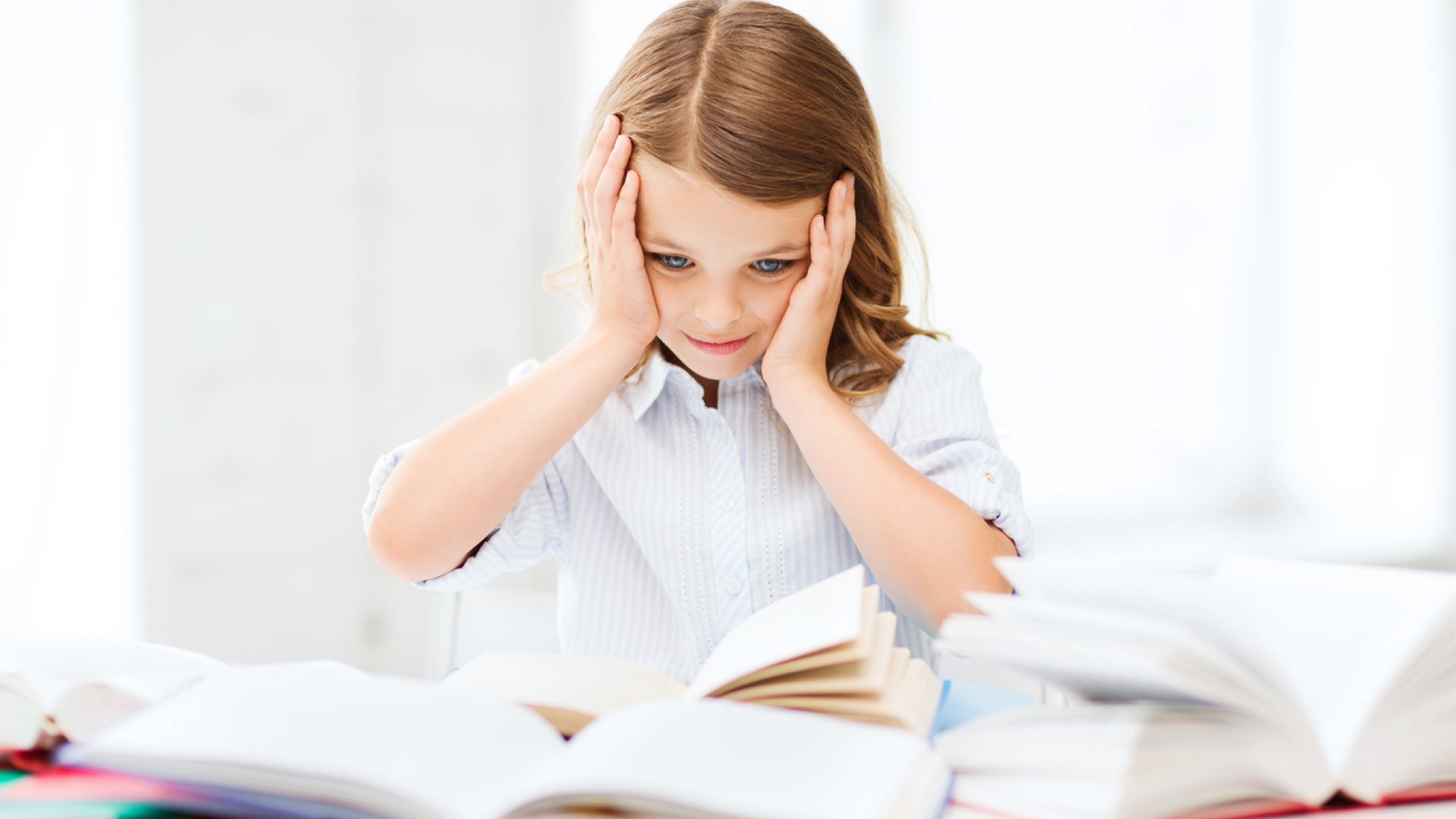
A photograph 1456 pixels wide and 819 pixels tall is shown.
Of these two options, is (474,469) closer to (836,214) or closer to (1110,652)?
(836,214)

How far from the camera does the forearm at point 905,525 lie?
2.35 ft

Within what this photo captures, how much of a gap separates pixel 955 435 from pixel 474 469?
0.39 metres

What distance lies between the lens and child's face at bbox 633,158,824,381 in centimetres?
77

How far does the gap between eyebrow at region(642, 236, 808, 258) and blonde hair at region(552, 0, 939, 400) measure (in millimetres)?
40

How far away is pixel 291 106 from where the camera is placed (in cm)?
138

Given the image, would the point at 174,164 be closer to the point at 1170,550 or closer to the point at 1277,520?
the point at 1170,550

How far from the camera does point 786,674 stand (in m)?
0.45

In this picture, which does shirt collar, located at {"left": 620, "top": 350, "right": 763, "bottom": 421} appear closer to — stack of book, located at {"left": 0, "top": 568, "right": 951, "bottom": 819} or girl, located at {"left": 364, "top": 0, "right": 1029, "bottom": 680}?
girl, located at {"left": 364, "top": 0, "right": 1029, "bottom": 680}

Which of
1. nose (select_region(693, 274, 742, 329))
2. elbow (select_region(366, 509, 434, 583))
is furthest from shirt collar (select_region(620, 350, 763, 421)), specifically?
elbow (select_region(366, 509, 434, 583))

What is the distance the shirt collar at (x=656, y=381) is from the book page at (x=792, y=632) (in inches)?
15.5

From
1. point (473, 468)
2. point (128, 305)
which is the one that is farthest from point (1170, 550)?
point (128, 305)

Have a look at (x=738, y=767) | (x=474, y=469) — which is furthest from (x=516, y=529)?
(x=738, y=767)

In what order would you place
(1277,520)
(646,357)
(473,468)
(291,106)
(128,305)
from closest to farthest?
(473,468) → (646,357) → (128,305) → (291,106) → (1277,520)

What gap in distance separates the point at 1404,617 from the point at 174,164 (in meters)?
1.38
